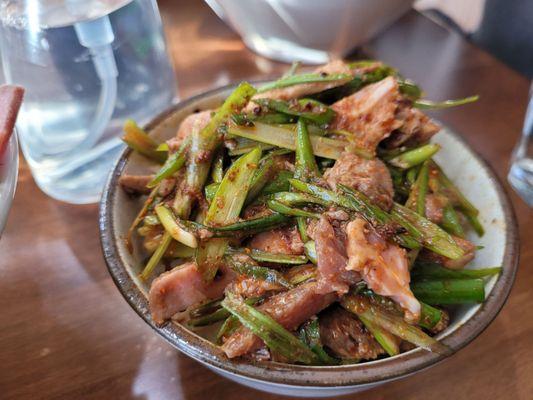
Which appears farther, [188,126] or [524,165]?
[524,165]

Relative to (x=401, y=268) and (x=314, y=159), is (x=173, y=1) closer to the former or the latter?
(x=314, y=159)

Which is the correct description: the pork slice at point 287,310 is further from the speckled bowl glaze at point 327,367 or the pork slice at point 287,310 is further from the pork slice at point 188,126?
the pork slice at point 188,126

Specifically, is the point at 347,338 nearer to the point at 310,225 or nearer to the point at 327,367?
the point at 327,367

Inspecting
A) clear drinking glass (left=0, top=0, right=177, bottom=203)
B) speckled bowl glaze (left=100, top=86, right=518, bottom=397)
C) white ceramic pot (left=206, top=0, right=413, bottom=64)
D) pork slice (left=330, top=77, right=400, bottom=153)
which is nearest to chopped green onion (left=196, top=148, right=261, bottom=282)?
speckled bowl glaze (left=100, top=86, right=518, bottom=397)

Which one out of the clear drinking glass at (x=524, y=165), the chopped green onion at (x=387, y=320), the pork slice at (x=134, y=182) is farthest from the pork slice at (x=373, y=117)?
the clear drinking glass at (x=524, y=165)

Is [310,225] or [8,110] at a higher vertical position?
[8,110]

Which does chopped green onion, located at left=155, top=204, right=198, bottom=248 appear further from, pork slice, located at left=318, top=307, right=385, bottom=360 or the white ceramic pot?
the white ceramic pot

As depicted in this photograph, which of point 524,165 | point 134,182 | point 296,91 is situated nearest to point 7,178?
point 134,182
